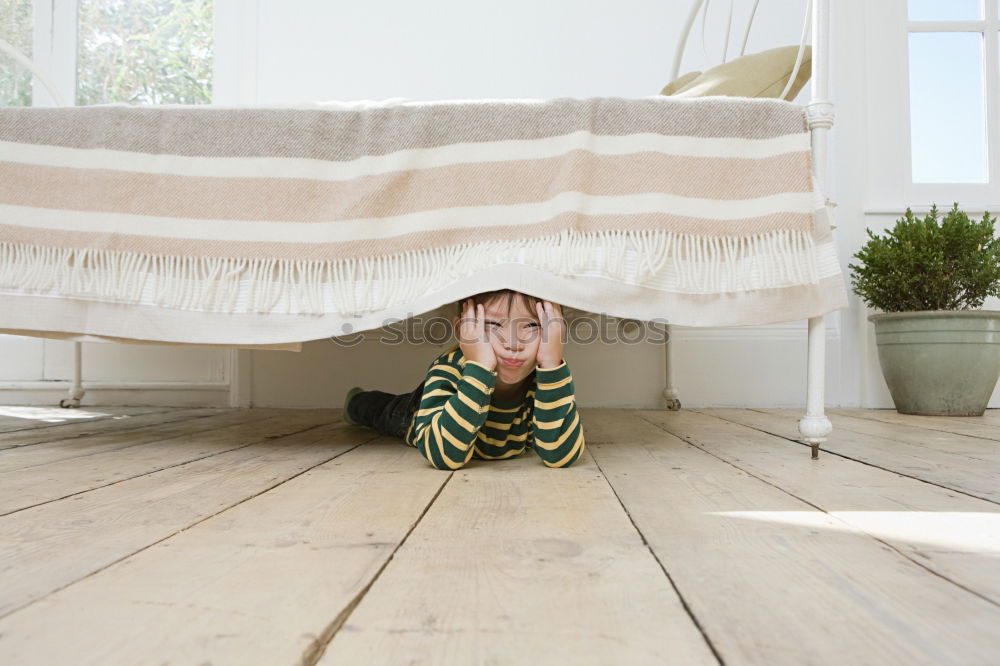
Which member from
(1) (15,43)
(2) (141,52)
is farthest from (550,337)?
(1) (15,43)

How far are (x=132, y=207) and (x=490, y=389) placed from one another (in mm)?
677

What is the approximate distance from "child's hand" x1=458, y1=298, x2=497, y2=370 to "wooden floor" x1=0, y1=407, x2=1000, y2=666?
6.5 inches

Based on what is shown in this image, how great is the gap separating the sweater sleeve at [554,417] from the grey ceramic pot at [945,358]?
1289 millimetres

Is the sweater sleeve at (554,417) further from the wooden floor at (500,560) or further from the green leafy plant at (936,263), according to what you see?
the green leafy plant at (936,263)

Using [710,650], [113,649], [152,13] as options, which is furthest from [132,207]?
[152,13]

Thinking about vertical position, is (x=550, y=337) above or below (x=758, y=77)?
below

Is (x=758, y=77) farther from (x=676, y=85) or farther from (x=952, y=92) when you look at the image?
(x=952, y=92)

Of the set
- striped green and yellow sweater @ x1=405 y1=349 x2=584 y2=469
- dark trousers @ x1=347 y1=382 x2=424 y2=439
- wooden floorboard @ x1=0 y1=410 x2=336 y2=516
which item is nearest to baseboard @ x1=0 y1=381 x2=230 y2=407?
wooden floorboard @ x1=0 y1=410 x2=336 y2=516

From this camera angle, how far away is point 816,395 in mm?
1141

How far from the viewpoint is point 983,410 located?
6.15ft

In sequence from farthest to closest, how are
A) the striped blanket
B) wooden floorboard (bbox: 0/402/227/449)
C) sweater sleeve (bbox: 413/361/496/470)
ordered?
wooden floorboard (bbox: 0/402/227/449), the striped blanket, sweater sleeve (bbox: 413/361/496/470)

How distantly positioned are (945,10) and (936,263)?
3.04 feet

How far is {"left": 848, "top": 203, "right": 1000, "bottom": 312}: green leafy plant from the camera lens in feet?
5.97

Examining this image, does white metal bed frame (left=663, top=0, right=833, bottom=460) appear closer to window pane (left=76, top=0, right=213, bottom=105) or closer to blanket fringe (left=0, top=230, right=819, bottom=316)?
blanket fringe (left=0, top=230, right=819, bottom=316)
